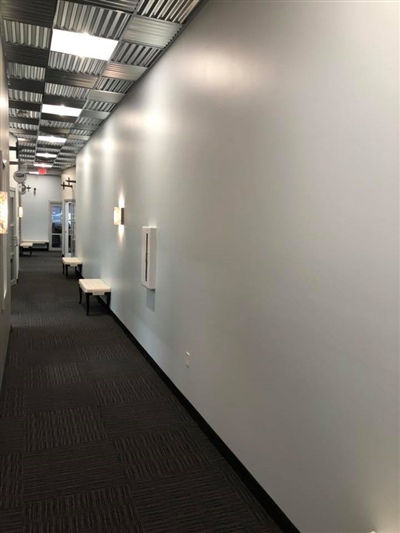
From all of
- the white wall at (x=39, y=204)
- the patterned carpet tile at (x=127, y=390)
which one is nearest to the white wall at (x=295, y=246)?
the patterned carpet tile at (x=127, y=390)

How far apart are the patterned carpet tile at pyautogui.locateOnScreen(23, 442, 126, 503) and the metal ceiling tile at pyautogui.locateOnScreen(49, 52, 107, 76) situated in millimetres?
3954

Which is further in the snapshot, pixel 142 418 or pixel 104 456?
pixel 142 418

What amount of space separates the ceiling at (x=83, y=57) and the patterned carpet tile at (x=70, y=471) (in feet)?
11.6

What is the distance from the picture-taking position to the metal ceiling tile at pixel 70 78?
4.87 m

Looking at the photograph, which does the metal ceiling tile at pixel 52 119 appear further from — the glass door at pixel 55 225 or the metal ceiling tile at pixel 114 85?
the glass door at pixel 55 225

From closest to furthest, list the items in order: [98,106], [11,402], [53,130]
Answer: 1. [11,402]
2. [98,106]
3. [53,130]

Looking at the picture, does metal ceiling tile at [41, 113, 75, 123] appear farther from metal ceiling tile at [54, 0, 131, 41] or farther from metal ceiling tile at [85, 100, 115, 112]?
metal ceiling tile at [54, 0, 131, 41]

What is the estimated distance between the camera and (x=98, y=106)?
20.8 ft

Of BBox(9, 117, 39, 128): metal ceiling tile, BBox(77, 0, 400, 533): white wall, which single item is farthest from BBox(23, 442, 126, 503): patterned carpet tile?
BBox(9, 117, 39, 128): metal ceiling tile

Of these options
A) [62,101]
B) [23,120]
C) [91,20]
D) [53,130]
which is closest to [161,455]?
[91,20]

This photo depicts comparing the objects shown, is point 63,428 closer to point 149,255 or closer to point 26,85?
point 149,255

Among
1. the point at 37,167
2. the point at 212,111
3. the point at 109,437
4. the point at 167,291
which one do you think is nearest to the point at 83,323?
the point at 167,291

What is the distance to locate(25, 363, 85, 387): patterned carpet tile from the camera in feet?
13.6

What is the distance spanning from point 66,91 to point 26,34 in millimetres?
1719
